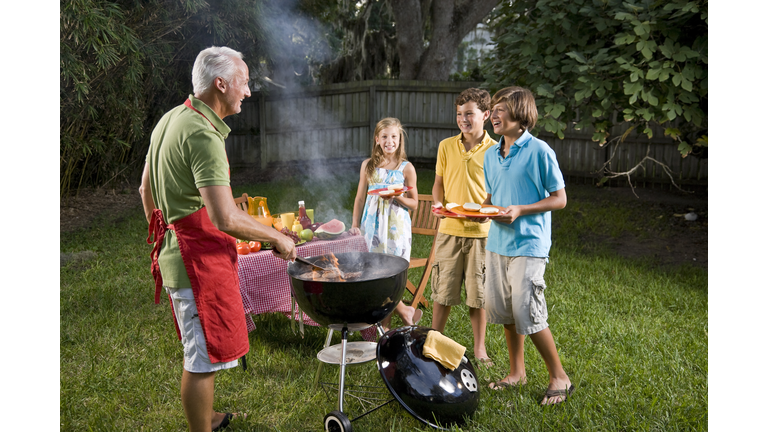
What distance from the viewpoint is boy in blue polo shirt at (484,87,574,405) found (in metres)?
2.88

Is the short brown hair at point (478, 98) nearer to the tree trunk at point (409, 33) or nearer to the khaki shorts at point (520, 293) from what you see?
the khaki shorts at point (520, 293)

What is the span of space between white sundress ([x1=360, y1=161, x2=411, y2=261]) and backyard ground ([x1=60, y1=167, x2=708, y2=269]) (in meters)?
3.65

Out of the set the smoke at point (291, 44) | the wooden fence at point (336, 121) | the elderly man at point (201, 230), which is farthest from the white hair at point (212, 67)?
the wooden fence at point (336, 121)

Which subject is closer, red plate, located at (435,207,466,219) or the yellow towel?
the yellow towel

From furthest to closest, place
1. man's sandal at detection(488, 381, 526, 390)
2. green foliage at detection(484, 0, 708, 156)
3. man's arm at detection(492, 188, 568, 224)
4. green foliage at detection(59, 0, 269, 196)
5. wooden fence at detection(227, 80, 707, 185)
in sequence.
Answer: wooden fence at detection(227, 80, 707, 185) → green foliage at detection(59, 0, 269, 196) → green foliage at detection(484, 0, 708, 156) → man's sandal at detection(488, 381, 526, 390) → man's arm at detection(492, 188, 568, 224)

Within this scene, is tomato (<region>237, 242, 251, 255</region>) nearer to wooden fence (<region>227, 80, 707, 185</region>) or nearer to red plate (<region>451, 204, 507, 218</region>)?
red plate (<region>451, 204, 507, 218</region>)

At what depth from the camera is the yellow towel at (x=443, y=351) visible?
2816 millimetres

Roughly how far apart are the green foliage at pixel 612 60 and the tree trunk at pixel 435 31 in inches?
229

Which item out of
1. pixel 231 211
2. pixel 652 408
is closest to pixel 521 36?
pixel 652 408

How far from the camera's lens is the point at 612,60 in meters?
5.64

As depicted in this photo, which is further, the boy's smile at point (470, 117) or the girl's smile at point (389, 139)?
the girl's smile at point (389, 139)

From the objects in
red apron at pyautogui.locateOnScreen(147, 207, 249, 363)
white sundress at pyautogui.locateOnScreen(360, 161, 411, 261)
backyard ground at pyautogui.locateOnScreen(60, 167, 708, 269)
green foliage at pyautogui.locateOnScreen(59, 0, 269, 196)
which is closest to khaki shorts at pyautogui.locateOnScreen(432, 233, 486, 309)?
white sundress at pyautogui.locateOnScreen(360, 161, 411, 261)

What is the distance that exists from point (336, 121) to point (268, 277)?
902 cm

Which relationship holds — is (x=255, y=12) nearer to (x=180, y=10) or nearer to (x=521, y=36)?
(x=180, y=10)
